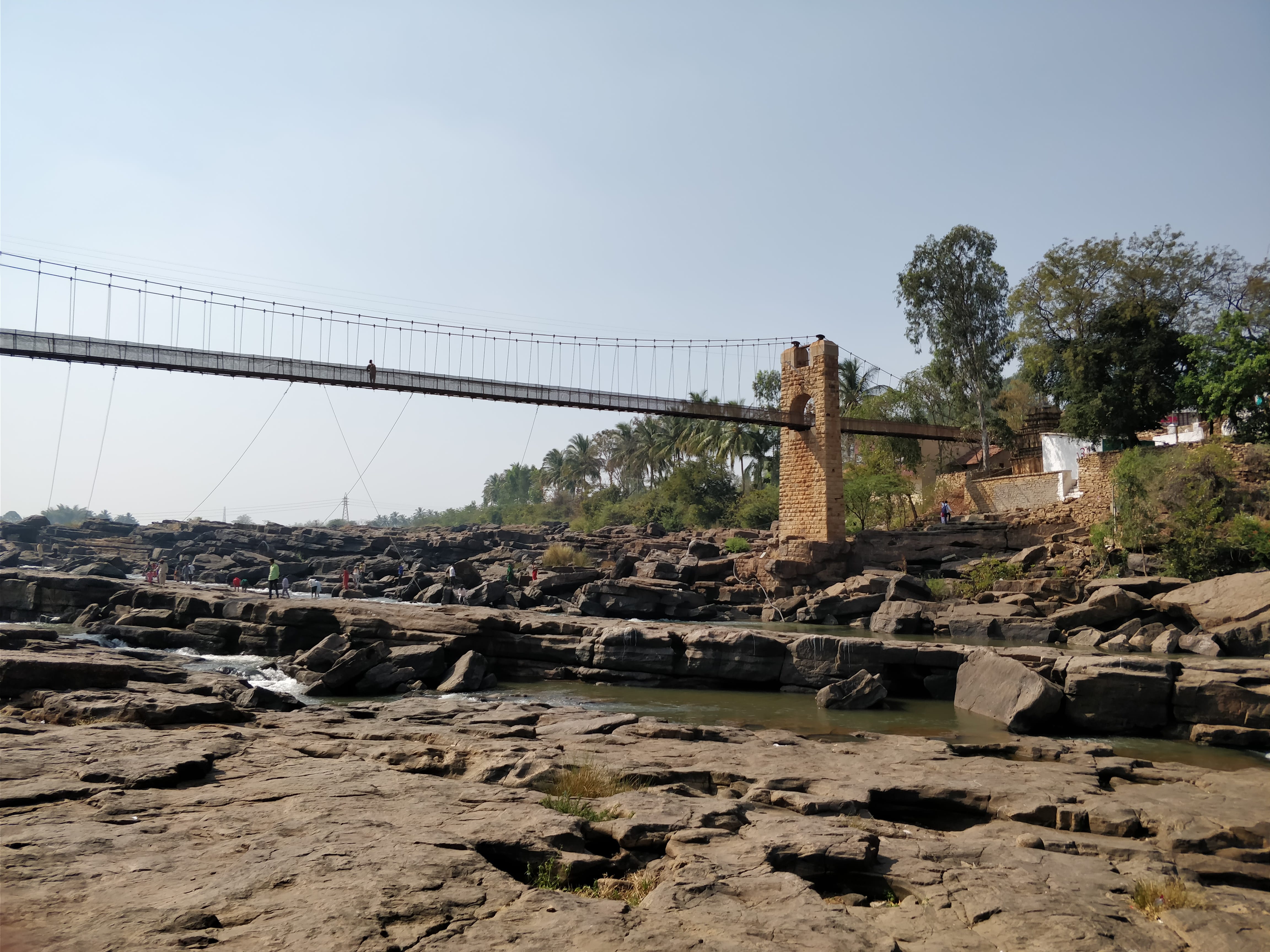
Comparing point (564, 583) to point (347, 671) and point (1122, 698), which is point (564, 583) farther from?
point (1122, 698)

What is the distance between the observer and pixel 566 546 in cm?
3938

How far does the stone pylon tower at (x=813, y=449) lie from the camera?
31891 millimetres

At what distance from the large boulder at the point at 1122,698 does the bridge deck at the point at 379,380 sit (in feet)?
66.6

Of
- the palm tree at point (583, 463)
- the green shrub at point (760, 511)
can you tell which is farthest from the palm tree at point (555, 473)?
the green shrub at point (760, 511)

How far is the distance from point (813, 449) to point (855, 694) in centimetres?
2016

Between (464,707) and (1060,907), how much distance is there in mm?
8393

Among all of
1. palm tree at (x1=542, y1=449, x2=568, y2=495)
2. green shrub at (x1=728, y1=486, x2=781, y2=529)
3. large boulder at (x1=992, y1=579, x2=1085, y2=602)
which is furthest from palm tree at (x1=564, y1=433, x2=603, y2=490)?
large boulder at (x1=992, y1=579, x2=1085, y2=602)

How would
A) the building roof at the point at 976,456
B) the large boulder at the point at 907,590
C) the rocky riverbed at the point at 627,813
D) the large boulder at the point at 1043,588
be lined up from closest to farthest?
1. the rocky riverbed at the point at 627,813
2. the large boulder at the point at 1043,588
3. the large boulder at the point at 907,590
4. the building roof at the point at 976,456

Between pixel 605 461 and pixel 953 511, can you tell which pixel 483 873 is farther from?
pixel 605 461

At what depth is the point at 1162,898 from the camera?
512 cm

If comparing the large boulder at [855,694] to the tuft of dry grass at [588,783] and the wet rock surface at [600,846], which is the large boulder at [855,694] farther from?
the tuft of dry grass at [588,783]

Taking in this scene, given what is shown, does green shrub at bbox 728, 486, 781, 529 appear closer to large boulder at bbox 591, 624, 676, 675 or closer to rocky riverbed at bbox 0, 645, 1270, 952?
large boulder at bbox 591, 624, 676, 675

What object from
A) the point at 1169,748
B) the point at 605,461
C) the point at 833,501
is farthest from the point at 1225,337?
the point at 605,461

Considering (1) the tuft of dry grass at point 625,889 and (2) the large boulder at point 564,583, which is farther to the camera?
(2) the large boulder at point 564,583
